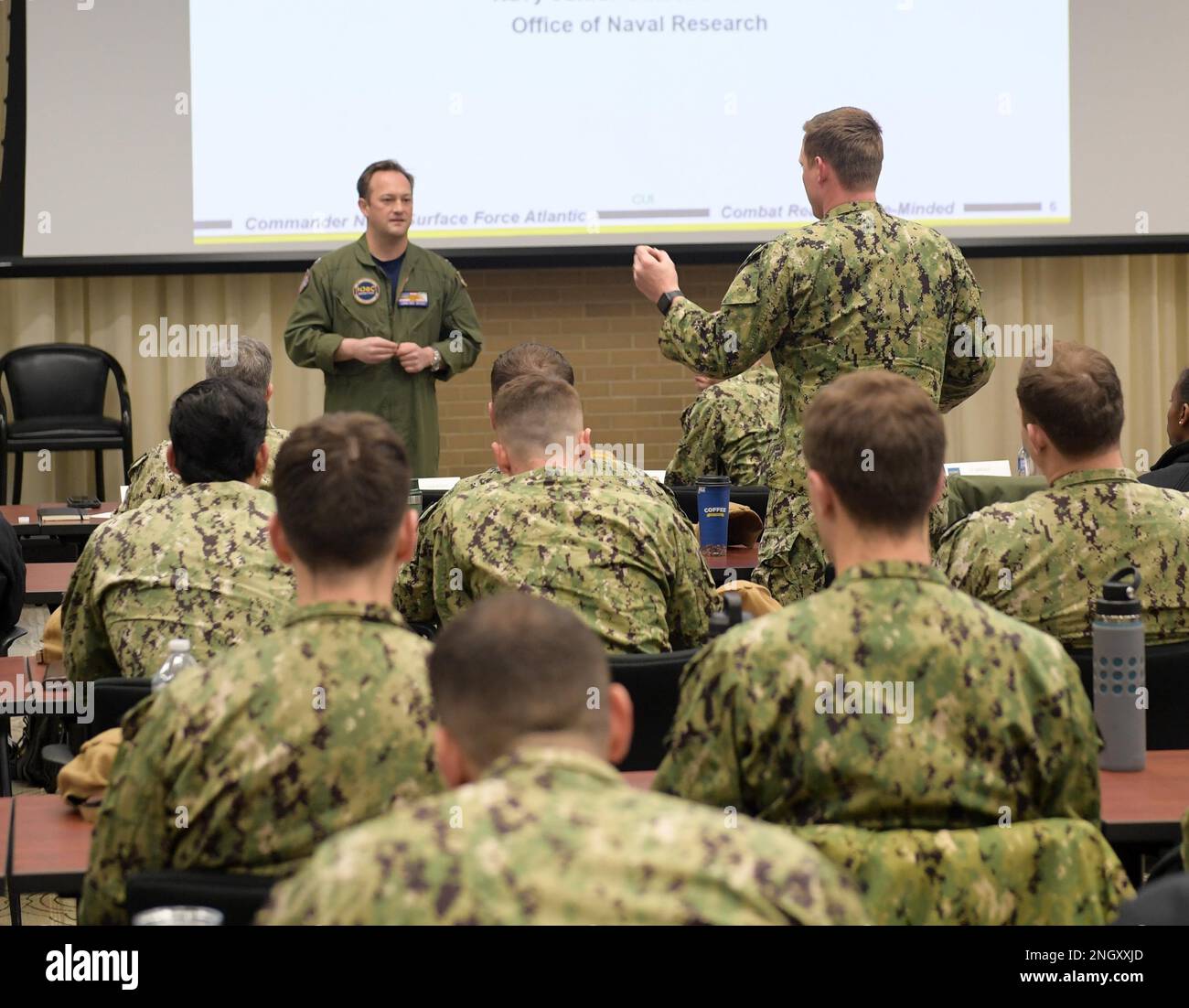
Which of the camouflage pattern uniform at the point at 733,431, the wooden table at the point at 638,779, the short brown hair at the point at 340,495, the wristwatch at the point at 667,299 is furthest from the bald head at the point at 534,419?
the camouflage pattern uniform at the point at 733,431

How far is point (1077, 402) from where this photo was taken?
9.11 ft

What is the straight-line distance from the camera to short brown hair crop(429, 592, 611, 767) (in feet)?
4.35

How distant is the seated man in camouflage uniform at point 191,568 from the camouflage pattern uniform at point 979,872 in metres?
1.39

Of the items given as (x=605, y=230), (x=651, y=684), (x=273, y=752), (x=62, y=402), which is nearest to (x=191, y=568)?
(x=651, y=684)

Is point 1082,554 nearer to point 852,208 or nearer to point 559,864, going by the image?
point 852,208

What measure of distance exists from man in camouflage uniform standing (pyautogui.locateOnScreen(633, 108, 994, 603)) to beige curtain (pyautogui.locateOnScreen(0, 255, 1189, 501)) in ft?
12.9

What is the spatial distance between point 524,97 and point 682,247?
0.96 metres

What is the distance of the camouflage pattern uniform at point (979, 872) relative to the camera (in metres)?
1.67

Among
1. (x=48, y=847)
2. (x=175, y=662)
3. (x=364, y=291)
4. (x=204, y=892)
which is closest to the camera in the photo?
(x=204, y=892)

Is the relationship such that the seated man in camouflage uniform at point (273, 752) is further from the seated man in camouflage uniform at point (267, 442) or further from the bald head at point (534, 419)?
the seated man in camouflage uniform at point (267, 442)

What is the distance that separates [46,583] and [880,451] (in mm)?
2689

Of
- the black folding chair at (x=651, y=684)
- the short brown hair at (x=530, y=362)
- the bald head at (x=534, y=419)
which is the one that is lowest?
the black folding chair at (x=651, y=684)
